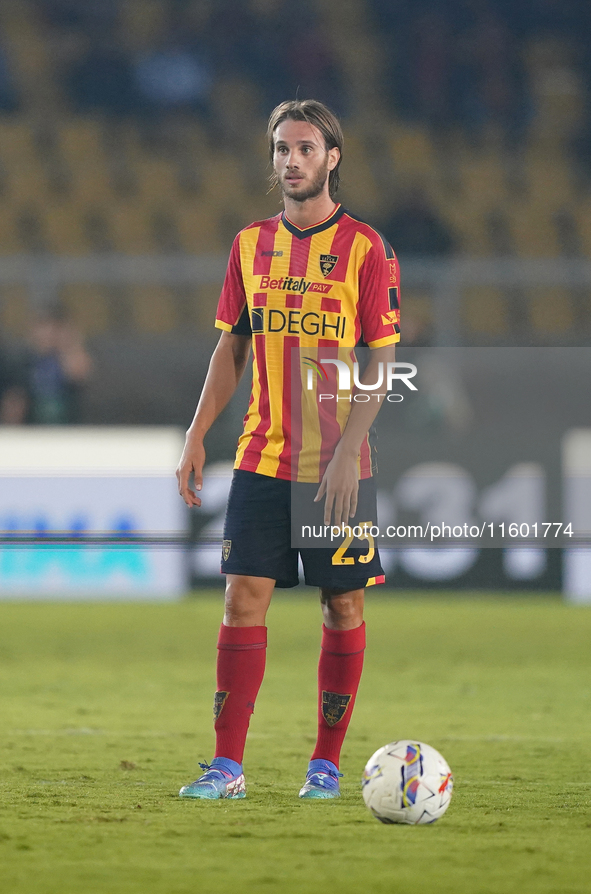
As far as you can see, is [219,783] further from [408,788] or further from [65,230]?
[65,230]

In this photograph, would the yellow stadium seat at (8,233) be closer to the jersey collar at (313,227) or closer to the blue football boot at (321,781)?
the jersey collar at (313,227)

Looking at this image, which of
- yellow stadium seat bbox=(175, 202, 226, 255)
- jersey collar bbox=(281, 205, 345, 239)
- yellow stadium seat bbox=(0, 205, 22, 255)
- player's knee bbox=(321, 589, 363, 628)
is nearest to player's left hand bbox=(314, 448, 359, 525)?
player's knee bbox=(321, 589, 363, 628)

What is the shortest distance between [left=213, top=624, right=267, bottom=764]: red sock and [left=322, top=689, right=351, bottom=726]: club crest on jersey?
0.24 metres

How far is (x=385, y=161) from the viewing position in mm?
14664

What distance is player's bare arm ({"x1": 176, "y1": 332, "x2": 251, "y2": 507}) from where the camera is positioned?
4.01 meters

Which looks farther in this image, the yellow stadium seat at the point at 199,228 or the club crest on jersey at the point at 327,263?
the yellow stadium seat at the point at 199,228

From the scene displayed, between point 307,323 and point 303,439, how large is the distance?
334 millimetres

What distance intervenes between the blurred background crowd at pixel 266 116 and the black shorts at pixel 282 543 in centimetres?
858

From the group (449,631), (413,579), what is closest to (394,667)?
(449,631)

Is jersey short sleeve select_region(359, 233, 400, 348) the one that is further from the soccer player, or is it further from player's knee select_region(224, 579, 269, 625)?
player's knee select_region(224, 579, 269, 625)

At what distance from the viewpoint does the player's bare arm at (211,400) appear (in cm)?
401

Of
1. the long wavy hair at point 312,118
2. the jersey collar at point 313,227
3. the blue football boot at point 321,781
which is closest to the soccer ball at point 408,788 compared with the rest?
the blue football boot at point 321,781

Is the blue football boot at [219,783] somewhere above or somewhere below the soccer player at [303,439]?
below

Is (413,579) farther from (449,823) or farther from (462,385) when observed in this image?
(449,823)
